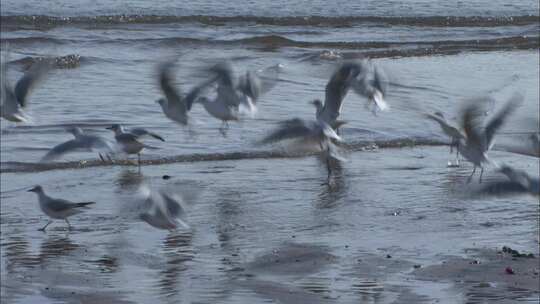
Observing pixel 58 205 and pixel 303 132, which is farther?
pixel 303 132

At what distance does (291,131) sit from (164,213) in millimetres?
1308

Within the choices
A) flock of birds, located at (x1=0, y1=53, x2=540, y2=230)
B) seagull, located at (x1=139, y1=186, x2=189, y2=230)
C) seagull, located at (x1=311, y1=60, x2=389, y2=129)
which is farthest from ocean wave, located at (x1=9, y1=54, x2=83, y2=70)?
seagull, located at (x1=139, y1=186, x2=189, y2=230)

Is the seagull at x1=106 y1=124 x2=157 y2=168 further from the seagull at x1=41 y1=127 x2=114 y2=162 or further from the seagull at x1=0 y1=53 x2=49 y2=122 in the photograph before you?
the seagull at x1=41 y1=127 x2=114 y2=162

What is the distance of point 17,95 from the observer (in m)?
9.29

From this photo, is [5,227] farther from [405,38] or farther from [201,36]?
[405,38]

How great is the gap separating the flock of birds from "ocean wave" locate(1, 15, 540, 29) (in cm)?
737

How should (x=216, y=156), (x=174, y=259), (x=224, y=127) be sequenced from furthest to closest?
(x=224, y=127)
(x=216, y=156)
(x=174, y=259)

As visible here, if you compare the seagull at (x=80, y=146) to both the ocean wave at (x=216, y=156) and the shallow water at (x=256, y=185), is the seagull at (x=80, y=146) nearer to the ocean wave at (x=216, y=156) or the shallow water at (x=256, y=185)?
the shallow water at (x=256, y=185)

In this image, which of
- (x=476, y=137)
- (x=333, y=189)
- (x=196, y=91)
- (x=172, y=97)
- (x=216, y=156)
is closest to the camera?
Answer: (x=476, y=137)

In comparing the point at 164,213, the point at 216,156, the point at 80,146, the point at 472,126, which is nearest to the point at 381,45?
the point at 216,156

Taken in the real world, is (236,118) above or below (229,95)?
below

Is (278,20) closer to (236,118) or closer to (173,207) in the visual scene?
(236,118)

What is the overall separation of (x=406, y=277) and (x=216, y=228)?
5.14 feet

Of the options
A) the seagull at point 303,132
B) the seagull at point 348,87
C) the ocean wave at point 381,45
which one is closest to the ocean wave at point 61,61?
the ocean wave at point 381,45
